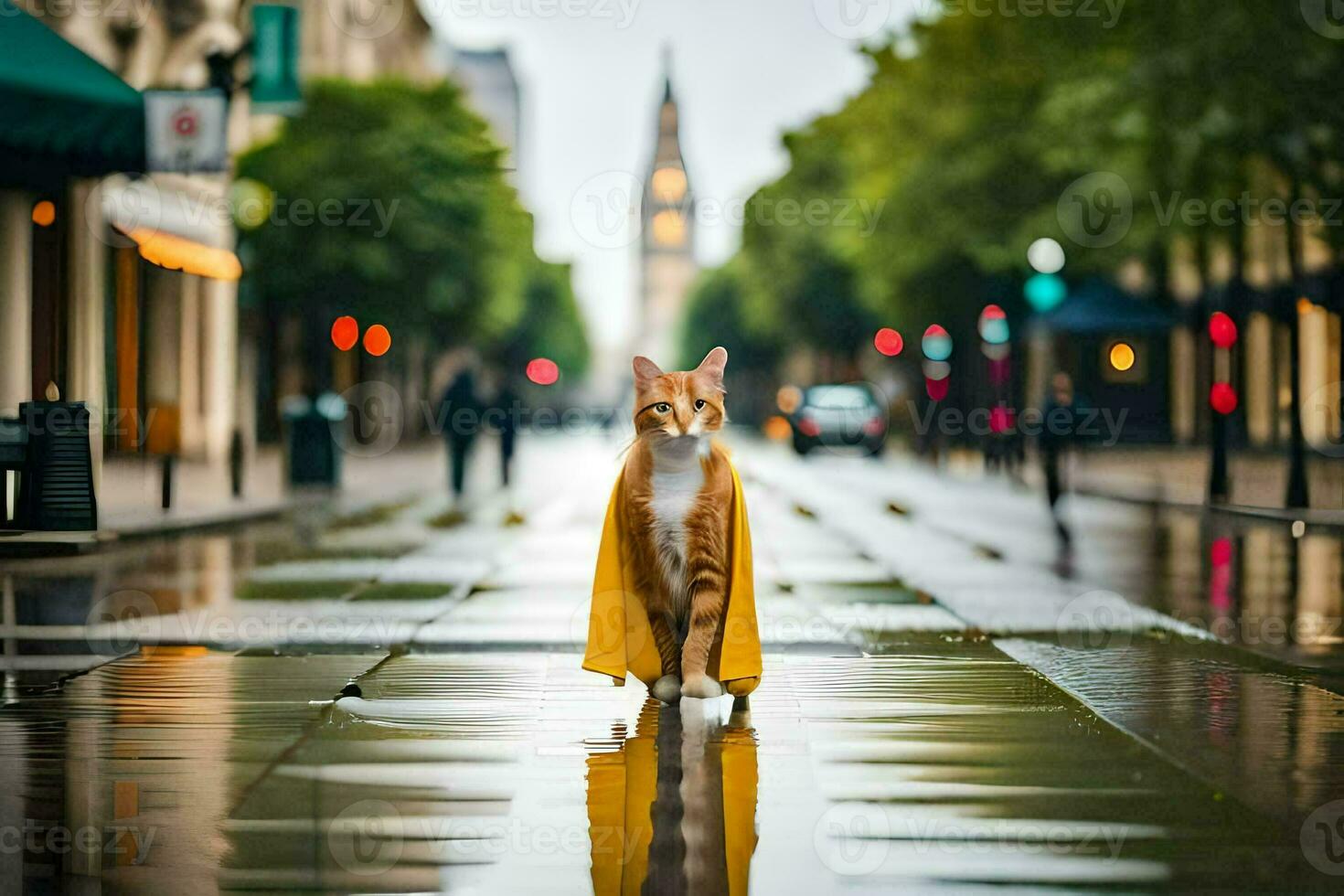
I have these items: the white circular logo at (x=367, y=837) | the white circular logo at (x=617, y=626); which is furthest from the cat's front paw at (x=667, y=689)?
the white circular logo at (x=367, y=837)

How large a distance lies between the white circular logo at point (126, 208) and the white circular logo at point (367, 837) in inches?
1019

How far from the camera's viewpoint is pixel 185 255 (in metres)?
38.0

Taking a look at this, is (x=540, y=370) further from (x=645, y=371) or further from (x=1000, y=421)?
(x=645, y=371)

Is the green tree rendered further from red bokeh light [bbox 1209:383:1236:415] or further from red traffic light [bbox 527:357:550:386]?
red traffic light [bbox 527:357:550:386]

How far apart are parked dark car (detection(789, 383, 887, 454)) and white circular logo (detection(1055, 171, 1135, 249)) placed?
23.8ft

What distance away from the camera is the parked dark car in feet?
163

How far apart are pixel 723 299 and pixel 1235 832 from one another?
124 meters

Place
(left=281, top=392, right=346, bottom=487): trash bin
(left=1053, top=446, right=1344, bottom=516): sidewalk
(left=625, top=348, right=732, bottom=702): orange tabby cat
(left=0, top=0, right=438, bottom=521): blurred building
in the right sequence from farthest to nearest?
(left=281, top=392, right=346, bottom=487): trash bin
(left=1053, top=446, right=1344, bottom=516): sidewalk
(left=0, top=0, right=438, bottom=521): blurred building
(left=625, top=348, right=732, bottom=702): orange tabby cat

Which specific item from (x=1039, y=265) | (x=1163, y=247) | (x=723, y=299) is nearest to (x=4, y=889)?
(x=1039, y=265)

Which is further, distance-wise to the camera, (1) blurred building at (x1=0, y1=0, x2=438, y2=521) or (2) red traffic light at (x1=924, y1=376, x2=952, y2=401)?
(2) red traffic light at (x1=924, y1=376, x2=952, y2=401)

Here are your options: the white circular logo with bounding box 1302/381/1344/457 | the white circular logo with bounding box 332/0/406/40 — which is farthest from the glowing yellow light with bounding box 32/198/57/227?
the white circular logo with bounding box 332/0/406/40

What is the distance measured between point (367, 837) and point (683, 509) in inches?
101

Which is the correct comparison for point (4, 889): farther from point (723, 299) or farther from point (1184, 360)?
point (723, 299)

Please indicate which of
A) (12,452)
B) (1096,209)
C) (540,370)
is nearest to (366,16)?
(540,370)
